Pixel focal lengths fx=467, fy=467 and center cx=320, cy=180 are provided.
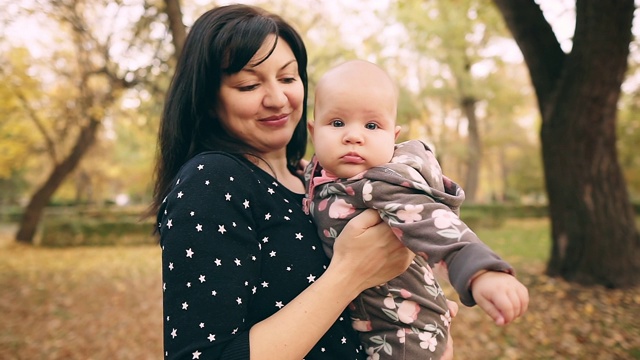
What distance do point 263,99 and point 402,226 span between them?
28.3 inches

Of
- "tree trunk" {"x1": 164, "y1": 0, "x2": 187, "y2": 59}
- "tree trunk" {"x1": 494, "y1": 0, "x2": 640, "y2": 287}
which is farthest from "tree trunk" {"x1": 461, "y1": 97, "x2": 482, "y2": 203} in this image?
"tree trunk" {"x1": 164, "y1": 0, "x2": 187, "y2": 59}

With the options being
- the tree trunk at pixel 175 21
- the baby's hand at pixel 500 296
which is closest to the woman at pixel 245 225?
the baby's hand at pixel 500 296

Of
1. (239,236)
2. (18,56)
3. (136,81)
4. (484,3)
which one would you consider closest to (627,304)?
(484,3)

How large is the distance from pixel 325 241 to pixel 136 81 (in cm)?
1119

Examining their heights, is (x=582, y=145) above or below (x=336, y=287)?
below

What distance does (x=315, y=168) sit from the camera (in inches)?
76.9

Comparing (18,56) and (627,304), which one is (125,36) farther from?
Result: (627,304)

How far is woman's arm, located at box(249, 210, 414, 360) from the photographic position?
1.38 meters

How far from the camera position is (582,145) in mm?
Answer: 6820

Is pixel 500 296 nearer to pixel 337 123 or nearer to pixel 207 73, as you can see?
pixel 337 123

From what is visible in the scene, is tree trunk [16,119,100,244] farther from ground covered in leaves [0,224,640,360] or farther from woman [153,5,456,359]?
woman [153,5,456,359]

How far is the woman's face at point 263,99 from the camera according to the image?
1739 millimetres

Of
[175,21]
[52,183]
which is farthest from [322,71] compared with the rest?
[52,183]

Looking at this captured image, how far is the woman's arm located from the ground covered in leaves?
4775 mm
